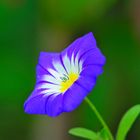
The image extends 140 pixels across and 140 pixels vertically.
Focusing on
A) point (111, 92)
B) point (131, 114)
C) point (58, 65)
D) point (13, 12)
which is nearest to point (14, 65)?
point (13, 12)

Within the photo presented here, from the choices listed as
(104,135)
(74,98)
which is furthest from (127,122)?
(74,98)

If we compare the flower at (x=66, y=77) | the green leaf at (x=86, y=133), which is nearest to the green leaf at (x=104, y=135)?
the green leaf at (x=86, y=133)

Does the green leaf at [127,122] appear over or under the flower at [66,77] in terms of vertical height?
under

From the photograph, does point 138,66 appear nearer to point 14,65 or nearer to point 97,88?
point 97,88

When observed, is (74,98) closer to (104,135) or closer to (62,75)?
(104,135)

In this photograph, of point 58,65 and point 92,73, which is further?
point 58,65

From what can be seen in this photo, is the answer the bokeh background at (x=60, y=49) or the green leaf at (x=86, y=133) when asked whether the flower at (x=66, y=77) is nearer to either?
the green leaf at (x=86, y=133)

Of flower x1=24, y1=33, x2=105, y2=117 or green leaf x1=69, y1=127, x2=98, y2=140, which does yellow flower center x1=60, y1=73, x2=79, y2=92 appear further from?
green leaf x1=69, y1=127, x2=98, y2=140
